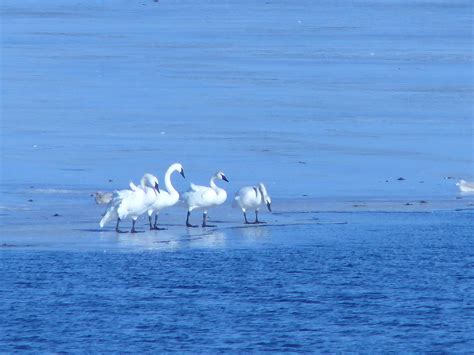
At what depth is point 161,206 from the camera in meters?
15.3

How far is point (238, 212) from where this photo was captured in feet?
54.5

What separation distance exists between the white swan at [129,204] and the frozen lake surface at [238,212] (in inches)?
8.2

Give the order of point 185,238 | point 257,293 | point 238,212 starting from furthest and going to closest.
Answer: point 238,212
point 185,238
point 257,293

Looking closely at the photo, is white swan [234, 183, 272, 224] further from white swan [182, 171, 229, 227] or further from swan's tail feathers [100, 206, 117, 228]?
swan's tail feathers [100, 206, 117, 228]

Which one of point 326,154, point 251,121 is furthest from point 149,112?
point 326,154

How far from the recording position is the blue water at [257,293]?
10836 mm

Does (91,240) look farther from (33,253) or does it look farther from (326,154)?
(326,154)

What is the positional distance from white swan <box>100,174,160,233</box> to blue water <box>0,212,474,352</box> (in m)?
0.73

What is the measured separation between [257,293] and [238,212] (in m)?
4.34

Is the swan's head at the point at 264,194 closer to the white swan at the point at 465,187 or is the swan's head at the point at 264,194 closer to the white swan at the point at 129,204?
the white swan at the point at 129,204

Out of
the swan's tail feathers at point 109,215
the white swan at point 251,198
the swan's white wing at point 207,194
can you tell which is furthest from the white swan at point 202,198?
the swan's tail feathers at point 109,215

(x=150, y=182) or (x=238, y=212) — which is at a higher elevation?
(x=150, y=182)

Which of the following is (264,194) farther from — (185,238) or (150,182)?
(185,238)

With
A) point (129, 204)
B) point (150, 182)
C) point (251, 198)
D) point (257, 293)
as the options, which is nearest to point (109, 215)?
point (129, 204)
